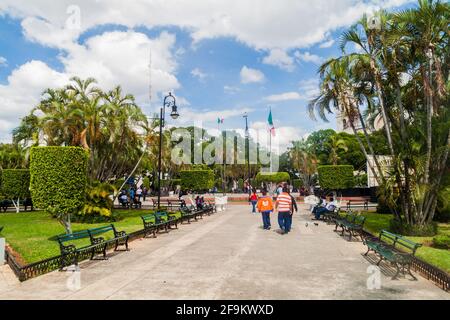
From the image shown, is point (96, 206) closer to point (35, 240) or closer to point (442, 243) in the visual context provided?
point (35, 240)

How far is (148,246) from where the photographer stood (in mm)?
10719

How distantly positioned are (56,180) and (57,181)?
0.14 ft

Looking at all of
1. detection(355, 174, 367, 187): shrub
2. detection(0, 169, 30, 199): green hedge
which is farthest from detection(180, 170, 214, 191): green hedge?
detection(355, 174, 367, 187): shrub

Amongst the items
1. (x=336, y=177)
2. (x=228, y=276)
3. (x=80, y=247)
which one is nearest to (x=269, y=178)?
(x=336, y=177)

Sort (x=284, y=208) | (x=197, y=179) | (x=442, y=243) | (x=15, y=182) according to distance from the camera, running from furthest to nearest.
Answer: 1. (x=197, y=179)
2. (x=15, y=182)
3. (x=284, y=208)
4. (x=442, y=243)

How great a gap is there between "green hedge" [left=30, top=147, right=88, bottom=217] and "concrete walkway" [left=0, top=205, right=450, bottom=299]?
273cm

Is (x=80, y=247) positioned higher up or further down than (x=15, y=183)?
further down

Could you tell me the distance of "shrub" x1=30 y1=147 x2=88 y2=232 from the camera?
35.9 feet

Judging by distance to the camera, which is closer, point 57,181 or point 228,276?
point 228,276

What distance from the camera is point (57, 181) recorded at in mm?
11062

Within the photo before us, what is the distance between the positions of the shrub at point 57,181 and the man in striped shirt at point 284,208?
6.71 meters
